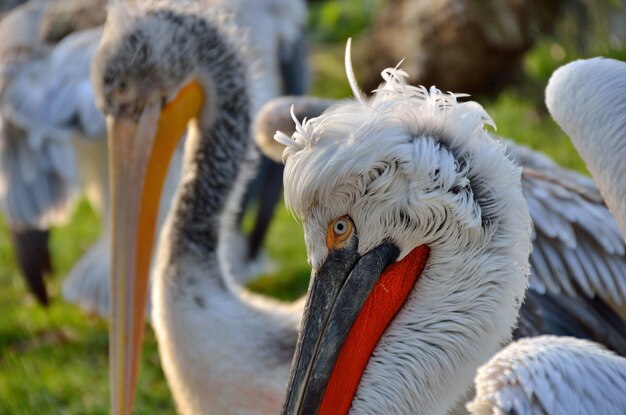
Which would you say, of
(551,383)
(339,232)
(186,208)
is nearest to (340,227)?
(339,232)

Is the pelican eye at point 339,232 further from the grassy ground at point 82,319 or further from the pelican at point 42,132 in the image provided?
the pelican at point 42,132

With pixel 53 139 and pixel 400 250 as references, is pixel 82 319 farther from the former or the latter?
pixel 400 250

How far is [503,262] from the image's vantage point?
2734mm

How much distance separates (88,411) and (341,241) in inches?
119

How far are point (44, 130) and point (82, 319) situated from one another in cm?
119

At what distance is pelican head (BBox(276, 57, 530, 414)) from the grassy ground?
2.77 metres

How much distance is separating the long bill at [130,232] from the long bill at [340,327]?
1.77 metres

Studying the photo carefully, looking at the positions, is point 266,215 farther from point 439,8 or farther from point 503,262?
point 503,262

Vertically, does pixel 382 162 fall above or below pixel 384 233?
above

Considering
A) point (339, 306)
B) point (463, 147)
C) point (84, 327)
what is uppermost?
point (463, 147)

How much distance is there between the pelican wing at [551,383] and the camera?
2.55m

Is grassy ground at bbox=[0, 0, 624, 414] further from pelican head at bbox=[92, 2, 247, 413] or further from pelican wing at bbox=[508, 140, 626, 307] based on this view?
pelican wing at bbox=[508, 140, 626, 307]

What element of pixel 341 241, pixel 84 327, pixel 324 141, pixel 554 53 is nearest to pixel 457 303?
pixel 341 241

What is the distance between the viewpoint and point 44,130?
6.35m
